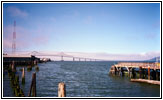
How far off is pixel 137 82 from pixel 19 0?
71.9 feet

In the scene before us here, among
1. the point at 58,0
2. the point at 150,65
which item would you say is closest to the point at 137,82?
the point at 150,65

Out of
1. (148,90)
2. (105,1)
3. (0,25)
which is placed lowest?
(148,90)

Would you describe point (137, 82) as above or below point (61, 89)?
below

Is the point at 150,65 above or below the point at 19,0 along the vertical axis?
below

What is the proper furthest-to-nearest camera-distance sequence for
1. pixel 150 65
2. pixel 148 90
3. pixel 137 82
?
pixel 150 65 < pixel 137 82 < pixel 148 90

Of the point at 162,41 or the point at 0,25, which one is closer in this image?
the point at 0,25

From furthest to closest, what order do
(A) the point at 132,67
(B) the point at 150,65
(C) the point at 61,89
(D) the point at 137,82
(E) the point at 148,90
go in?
1. (A) the point at 132,67
2. (B) the point at 150,65
3. (D) the point at 137,82
4. (E) the point at 148,90
5. (C) the point at 61,89

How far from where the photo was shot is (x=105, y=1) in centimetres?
1428

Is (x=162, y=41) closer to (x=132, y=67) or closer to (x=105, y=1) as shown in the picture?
(x=105, y=1)

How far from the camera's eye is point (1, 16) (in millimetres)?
14234

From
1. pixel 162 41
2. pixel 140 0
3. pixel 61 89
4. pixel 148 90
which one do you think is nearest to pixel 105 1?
pixel 140 0

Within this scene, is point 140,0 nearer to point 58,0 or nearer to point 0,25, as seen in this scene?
point 58,0

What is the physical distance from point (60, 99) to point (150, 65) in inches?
1027

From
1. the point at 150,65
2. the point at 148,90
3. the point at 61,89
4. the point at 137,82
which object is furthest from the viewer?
the point at 150,65
